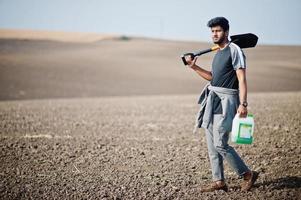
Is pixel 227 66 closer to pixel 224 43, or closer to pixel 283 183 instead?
pixel 224 43

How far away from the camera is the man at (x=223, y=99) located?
4.02 meters

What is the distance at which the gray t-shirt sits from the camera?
4.02 meters

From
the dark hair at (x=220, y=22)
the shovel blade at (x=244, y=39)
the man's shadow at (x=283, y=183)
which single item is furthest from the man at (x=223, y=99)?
the man's shadow at (x=283, y=183)

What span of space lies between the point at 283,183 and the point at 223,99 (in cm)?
161

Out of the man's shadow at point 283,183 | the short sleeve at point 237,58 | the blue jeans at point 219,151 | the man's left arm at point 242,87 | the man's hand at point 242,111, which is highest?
the short sleeve at point 237,58

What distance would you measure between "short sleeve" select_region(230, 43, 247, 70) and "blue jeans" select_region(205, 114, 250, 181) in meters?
0.68

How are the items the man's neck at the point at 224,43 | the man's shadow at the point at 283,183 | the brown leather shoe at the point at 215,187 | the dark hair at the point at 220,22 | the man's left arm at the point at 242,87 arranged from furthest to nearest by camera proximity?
the man's shadow at the point at 283,183 → the brown leather shoe at the point at 215,187 → the man's neck at the point at 224,43 → the dark hair at the point at 220,22 → the man's left arm at the point at 242,87

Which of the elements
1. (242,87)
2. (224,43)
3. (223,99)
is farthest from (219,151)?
(224,43)

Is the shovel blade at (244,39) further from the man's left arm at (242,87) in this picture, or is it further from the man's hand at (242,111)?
the man's hand at (242,111)

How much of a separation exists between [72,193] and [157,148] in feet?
9.48

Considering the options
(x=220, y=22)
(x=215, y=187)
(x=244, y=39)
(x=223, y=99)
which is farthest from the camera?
(x=215, y=187)

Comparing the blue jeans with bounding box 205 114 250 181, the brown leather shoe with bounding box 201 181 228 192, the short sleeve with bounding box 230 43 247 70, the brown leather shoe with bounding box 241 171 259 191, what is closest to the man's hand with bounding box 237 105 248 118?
the blue jeans with bounding box 205 114 250 181

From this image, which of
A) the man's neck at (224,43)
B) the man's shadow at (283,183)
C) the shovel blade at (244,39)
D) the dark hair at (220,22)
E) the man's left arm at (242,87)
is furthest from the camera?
the man's shadow at (283,183)

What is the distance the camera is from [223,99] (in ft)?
13.8
